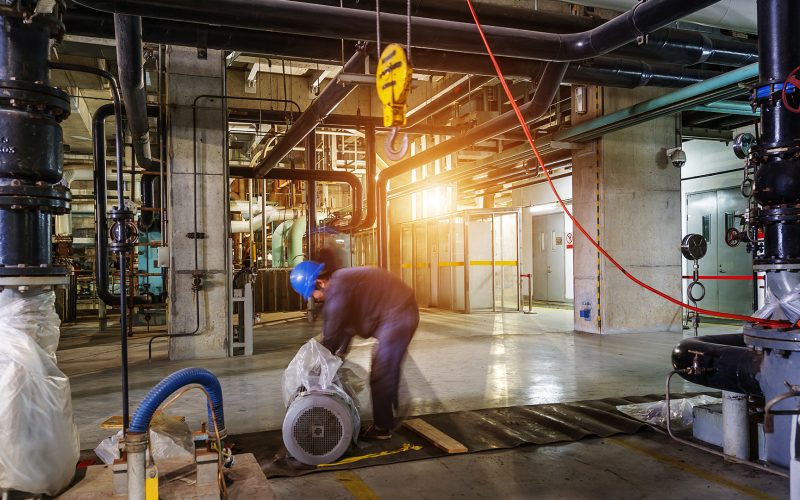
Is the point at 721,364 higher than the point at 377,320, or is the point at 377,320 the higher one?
the point at 377,320

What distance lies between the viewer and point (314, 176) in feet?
41.3

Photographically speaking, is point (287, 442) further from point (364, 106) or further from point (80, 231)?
point (80, 231)

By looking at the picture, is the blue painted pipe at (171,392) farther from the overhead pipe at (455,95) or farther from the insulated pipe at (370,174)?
the insulated pipe at (370,174)

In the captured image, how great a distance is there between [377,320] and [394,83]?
205 centimetres

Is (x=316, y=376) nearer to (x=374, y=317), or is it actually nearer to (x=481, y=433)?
(x=374, y=317)

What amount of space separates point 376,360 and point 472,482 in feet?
3.90

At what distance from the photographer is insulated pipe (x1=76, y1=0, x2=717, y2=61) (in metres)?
4.70

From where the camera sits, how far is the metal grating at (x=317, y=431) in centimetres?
389

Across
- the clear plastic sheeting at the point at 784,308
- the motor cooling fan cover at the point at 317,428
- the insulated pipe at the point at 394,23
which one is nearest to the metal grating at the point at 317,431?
the motor cooling fan cover at the point at 317,428

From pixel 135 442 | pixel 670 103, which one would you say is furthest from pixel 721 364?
pixel 670 103

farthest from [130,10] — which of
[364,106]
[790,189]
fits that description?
[364,106]

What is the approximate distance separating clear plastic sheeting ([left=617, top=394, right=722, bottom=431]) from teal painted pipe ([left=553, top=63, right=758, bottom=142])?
408 cm

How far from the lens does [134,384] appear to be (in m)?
6.75

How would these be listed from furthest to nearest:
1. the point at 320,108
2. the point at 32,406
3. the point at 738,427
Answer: the point at 320,108
the point at 738,427
the point at 32,406
